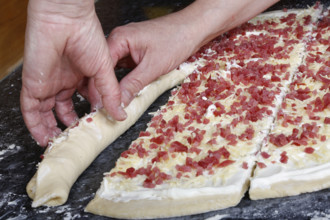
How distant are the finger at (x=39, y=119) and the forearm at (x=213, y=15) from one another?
844mm

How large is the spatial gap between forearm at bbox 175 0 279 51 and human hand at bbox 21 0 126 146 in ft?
2.32

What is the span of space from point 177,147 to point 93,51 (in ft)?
1.69

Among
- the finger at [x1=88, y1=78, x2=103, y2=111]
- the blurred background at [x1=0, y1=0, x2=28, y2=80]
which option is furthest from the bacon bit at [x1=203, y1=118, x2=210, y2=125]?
the blurred background at [x1=0, y1=0, x2=28, y2=80]

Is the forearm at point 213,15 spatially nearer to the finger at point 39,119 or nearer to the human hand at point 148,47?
the human hand at point 148,47

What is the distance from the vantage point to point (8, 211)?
1.92 metres

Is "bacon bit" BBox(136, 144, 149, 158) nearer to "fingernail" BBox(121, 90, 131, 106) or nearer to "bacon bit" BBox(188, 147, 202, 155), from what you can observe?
"bacon bit" BBox(188, 147, 202, 155)

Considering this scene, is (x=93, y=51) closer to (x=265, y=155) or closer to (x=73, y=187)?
(x=73, y=187)

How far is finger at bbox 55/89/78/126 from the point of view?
2352 mm

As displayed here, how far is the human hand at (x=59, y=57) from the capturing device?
1850mm

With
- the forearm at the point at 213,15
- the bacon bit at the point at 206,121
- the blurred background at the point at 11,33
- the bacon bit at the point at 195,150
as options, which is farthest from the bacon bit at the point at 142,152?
the blurred background at the point at 11,33

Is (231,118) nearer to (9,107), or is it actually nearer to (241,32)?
(241,32)

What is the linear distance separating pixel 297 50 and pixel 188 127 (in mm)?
879

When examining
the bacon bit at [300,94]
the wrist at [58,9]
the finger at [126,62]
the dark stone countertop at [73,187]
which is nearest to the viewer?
the dark stone countertop at [73,187]

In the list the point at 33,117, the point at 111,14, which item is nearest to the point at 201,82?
the point at 33,117
